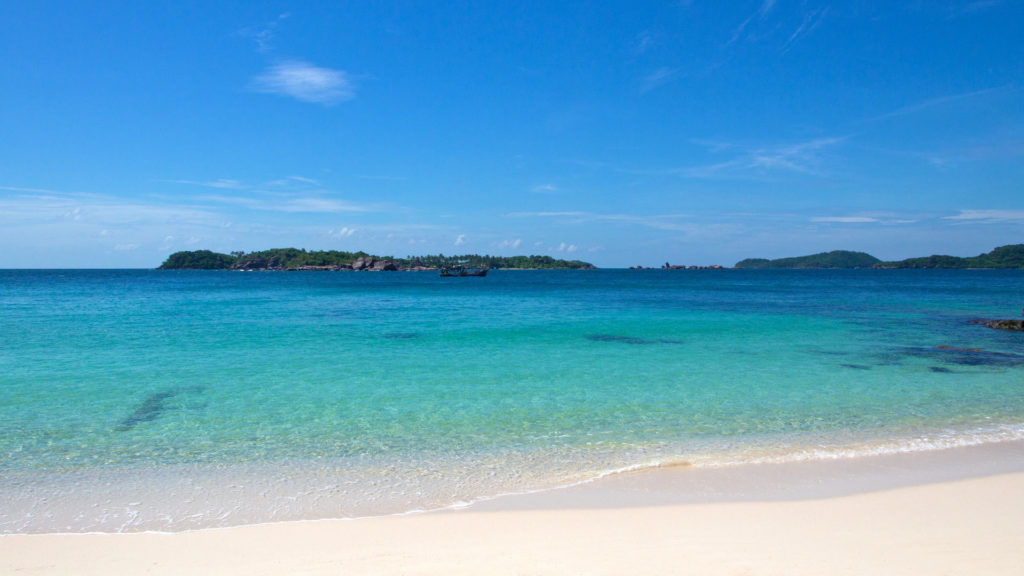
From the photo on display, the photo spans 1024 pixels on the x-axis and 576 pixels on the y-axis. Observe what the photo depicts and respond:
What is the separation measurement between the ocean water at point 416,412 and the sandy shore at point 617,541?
0.50m

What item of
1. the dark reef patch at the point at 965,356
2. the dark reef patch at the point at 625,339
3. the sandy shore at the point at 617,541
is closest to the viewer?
the sandy shore at the point at 617,541

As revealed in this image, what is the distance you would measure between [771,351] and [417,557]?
16539mm

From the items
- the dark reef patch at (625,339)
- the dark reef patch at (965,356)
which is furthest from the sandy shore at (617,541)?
the dark reef patch at (625,339)

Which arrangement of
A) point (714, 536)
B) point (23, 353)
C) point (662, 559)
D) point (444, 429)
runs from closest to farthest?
point (662, 559), point (714, 536), point (444, 429), point (23, 353)

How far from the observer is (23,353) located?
16.5 meters

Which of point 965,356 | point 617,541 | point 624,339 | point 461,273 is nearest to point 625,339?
point 624,339

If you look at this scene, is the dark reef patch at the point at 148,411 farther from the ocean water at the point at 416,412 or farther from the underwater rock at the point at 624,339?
the underwater rock at the point at 624,339

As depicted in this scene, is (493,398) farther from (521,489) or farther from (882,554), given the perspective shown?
(882,554)

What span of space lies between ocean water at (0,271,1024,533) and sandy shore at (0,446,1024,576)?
0.50 metres

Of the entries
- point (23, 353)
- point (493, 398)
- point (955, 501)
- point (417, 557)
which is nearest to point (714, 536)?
point (417, 557)

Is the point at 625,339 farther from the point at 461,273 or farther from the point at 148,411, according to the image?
the point at 461,273

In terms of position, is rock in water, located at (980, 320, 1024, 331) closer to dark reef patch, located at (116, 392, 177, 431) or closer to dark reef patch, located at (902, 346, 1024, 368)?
dark reef patch, located at (902, 346, 1024, 368)

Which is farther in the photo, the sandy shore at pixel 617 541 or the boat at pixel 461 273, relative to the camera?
the boat at pixel 461 273

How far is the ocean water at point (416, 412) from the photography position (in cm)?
655
